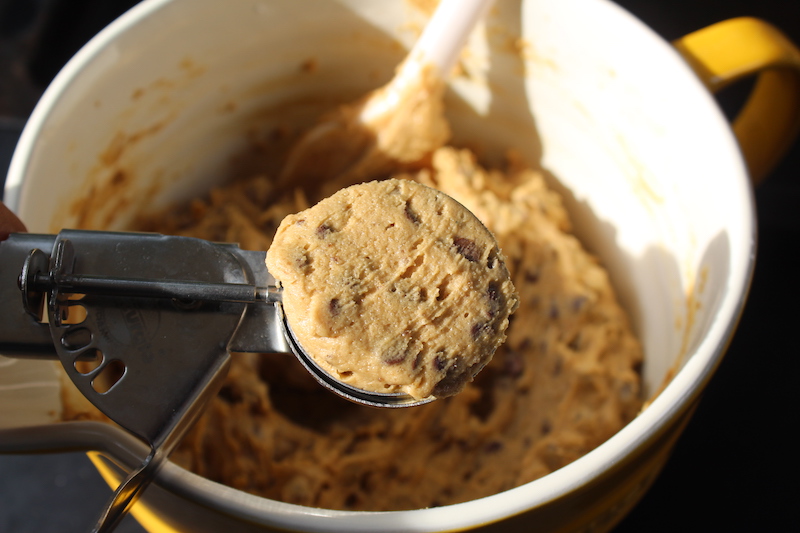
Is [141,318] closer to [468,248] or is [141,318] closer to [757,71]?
[468,248]

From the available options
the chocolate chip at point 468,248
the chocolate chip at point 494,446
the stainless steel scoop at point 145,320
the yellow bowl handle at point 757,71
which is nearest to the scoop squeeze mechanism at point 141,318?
the stainless steel scoop at point 145,320

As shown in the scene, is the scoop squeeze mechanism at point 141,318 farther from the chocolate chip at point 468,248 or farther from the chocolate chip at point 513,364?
the chocolate chip at point 513,364

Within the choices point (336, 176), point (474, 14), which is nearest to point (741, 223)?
point (474, 14)

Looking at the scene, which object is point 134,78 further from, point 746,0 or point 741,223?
point 746,0

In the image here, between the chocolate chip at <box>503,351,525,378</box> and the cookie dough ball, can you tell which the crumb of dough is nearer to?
the chocolate chip at <box>503,351,525,378</box>

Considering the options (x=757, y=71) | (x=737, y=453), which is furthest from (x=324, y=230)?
(x=737, y=453)

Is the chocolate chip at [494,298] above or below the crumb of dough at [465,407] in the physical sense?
above

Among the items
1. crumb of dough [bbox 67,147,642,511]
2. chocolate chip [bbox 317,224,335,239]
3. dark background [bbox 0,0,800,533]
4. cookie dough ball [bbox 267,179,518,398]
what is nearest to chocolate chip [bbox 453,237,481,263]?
cookie dough ball [bbox 267,179,518,398]
